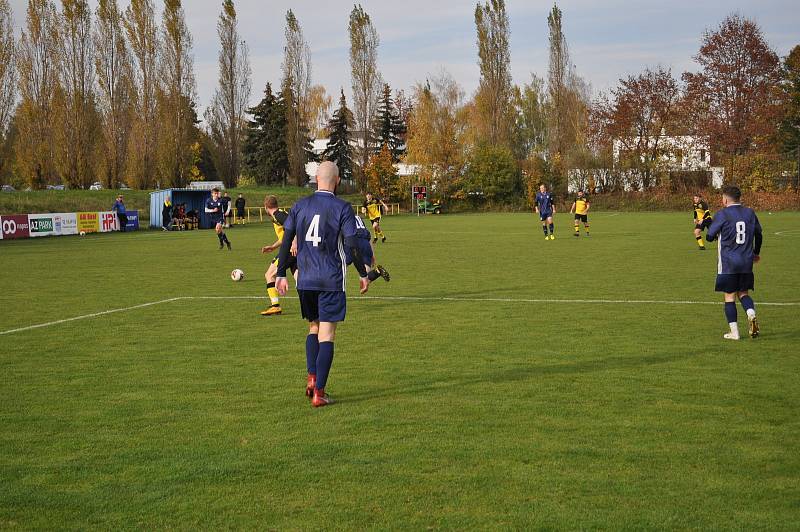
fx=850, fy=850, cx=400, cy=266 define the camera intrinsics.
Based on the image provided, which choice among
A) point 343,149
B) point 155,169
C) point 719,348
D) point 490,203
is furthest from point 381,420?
point 343,149

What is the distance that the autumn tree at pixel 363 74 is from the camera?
75.8 metres

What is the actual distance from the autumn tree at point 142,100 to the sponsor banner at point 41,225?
19.1 m

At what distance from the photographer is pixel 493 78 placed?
3024 inches

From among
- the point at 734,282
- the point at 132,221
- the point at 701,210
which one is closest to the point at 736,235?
the point at 734,282

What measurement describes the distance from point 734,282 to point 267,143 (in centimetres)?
7649

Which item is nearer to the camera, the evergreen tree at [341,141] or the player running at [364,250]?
the player running at [364,250]

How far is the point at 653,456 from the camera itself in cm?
575

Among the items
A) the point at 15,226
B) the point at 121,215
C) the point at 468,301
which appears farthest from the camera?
the point at 121,215

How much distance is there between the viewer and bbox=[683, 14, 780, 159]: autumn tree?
68.7 m

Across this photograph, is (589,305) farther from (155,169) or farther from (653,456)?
(155,169)

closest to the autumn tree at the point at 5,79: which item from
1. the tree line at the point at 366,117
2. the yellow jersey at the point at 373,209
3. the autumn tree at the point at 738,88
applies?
the tree line at the point at 366,117

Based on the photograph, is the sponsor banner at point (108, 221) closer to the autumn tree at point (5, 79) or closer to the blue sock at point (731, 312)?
the autumn tree at point (5, 79)

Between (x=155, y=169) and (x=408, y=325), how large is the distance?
2049 inches

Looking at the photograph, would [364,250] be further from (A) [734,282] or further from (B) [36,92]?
(B) [36,92]
